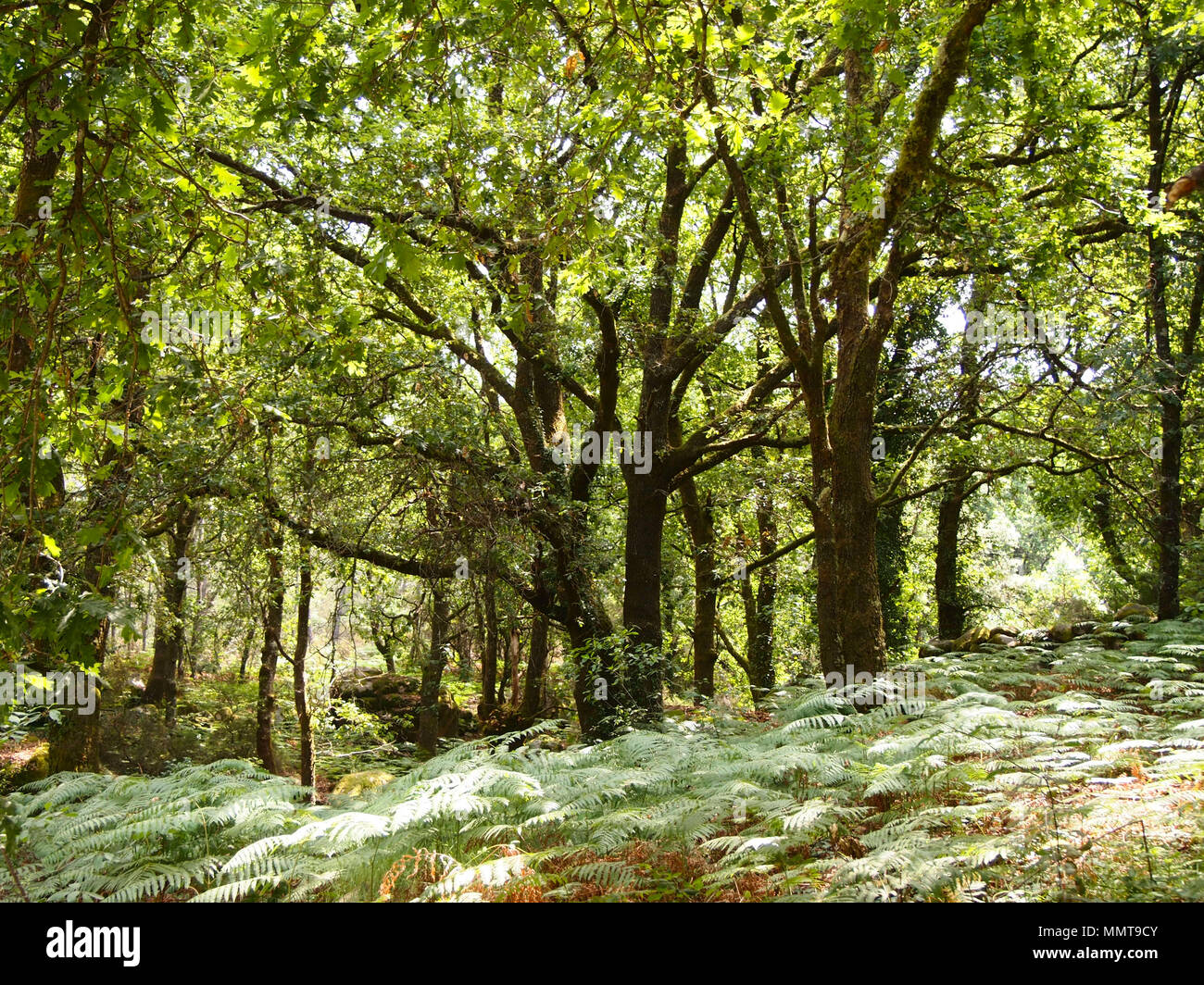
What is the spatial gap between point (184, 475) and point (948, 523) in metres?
14.1

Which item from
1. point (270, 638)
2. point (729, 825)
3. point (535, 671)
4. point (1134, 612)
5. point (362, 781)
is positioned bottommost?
point (362, 781)

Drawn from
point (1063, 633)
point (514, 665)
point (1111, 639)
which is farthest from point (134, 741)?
point (1111, 639)

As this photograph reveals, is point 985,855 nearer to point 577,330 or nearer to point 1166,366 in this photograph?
point 577,330

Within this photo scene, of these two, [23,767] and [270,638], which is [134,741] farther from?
[270,638]

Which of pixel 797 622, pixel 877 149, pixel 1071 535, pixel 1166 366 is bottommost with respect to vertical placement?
pixel 797 622

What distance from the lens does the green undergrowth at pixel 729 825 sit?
143 inches

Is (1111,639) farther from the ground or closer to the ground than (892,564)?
closer to the ground

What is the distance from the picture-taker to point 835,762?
16.9 ft

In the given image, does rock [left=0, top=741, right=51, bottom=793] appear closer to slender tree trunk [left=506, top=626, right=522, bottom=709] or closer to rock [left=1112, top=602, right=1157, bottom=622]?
slender tree trunk [left=506, top=626, right=522, bottom=709]

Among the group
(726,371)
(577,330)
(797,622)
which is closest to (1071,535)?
(797,622)

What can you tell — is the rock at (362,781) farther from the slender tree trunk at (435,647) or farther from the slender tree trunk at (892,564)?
the slender tree trunk at (892,564)

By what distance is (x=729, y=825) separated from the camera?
4.99 meters

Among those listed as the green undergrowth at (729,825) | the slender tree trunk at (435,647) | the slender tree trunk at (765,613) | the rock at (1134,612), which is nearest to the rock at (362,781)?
the slender tree trunk at (435,647)

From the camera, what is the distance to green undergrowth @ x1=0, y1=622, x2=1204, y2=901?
11.9 ft
